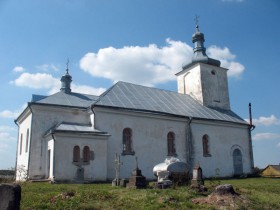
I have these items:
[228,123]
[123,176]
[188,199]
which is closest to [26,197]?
[188,199]

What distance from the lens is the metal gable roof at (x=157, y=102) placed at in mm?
20578

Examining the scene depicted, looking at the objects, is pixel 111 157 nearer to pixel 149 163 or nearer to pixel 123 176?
pixel 123 176

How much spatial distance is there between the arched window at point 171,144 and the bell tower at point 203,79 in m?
6.47

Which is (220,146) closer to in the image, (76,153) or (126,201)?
(76,153)

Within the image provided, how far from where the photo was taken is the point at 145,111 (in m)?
20.7

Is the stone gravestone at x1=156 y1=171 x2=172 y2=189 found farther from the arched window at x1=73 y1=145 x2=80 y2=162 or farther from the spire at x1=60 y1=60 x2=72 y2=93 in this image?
the spire at x1=60 y1=60 x2=72 y2=93

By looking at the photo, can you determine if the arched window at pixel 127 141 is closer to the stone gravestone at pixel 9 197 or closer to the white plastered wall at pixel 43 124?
the white plastered wall at pixel 43 124

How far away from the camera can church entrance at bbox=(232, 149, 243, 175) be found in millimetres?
24688

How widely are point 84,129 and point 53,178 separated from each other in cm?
332

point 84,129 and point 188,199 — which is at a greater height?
point 84,129

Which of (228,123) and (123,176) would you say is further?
(228,123)

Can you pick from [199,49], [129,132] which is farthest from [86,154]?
[199,49]

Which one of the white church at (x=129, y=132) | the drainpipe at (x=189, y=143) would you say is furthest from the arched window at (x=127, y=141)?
the drainpipe at (x=189, y=143)

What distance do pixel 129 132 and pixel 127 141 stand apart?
62 centimetres
